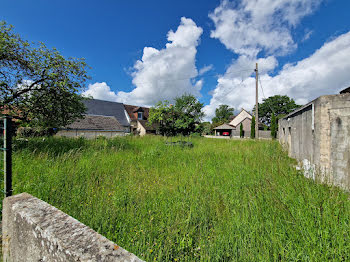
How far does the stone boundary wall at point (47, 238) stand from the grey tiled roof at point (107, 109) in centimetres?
2797

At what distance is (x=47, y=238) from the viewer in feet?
3.68

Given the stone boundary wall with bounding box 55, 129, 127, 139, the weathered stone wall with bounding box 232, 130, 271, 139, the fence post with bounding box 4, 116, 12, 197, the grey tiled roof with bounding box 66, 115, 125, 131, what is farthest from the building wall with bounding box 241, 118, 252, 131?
the fence post with bounding box 4, 116, 12, 197

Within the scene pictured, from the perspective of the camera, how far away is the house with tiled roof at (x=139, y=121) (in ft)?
90.0

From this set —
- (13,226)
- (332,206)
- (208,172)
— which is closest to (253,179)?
(208,172)

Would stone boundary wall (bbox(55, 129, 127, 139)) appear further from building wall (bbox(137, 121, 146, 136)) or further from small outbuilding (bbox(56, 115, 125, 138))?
building wall (bbox(137, 121, 146, 136))

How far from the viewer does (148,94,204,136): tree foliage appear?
2326 cm

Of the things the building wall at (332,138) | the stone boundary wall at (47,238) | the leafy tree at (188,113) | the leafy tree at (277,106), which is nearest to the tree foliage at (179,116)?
the leafy tree at (188,113)

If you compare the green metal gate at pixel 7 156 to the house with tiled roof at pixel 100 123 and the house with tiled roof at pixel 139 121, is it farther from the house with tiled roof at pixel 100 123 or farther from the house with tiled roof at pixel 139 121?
the house with tiled roof at pixel 139 121

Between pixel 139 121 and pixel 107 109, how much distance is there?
6.49 metres

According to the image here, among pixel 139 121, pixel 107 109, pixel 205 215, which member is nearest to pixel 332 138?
pixel 205 215

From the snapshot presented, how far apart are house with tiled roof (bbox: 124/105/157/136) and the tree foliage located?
3510 mm

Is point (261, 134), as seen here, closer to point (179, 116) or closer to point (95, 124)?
point (179, 116)

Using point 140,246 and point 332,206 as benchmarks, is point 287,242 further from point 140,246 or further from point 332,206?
point 140,246

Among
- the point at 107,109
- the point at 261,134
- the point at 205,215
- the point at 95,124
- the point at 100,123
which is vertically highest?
the point at 107,109
